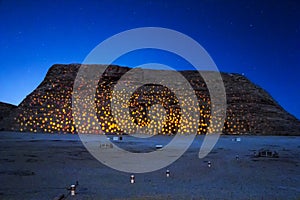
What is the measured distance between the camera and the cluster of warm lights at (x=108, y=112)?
37.2 m

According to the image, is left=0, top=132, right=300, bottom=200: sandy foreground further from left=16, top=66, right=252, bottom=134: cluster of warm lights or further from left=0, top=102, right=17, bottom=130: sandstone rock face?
left=0, top=102, right=17, bottom=130: sandstone rock face

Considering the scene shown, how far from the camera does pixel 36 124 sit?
37.0 m

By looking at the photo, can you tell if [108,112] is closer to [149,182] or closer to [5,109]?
[5,109]

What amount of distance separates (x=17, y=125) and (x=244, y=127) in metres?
31.5

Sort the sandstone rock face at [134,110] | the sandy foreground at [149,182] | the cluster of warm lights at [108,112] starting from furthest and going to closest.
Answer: the sandstone rock face at [134,110] → the cluster of warm lights at [108,112] → the sandy foreground at [149,182]

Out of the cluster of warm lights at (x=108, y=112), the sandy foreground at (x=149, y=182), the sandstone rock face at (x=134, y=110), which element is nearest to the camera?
the sandy foreground at (x=149, y=182)

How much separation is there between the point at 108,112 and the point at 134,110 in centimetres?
364

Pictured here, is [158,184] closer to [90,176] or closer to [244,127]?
[90,176]

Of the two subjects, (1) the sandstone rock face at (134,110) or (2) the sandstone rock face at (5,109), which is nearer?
(1) the sandstone rock face at (134,110)

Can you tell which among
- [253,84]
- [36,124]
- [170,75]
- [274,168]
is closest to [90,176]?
[274,168]

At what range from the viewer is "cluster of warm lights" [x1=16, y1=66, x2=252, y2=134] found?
3722 centimetres

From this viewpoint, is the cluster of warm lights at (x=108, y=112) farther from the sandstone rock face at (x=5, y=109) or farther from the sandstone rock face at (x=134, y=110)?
the sandstone rock face at (x=5, y=109)

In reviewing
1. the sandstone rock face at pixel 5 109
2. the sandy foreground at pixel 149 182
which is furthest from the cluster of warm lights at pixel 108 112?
the sandy foreground at pixel 149 182

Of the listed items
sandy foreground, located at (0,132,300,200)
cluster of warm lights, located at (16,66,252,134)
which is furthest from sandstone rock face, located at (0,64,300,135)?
sandy foreground, located at (0,132,300,200)
